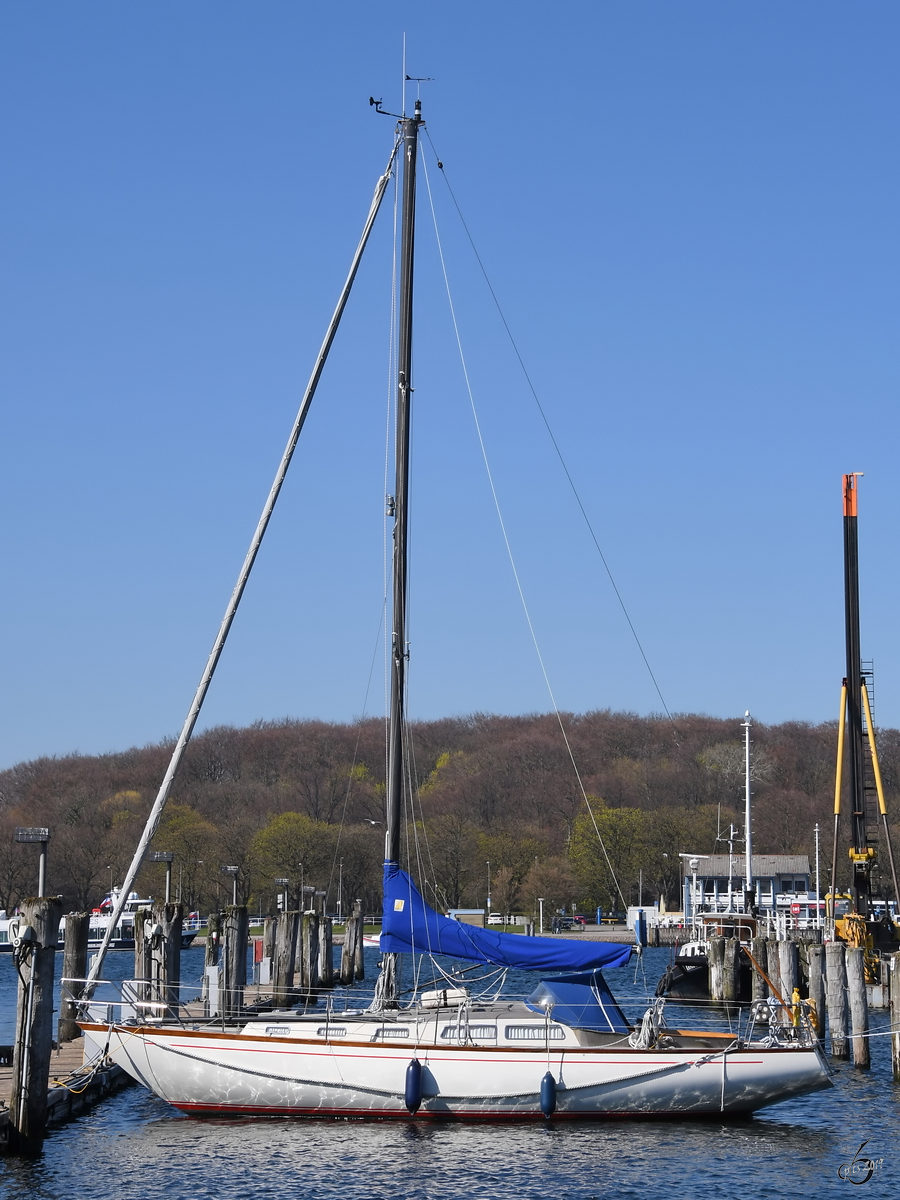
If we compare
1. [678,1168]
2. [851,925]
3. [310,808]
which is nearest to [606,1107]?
[678,1168]

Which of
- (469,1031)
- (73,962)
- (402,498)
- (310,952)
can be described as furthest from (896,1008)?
(310,952)

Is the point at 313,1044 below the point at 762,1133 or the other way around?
the other way around

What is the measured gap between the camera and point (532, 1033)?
24719 millimetres

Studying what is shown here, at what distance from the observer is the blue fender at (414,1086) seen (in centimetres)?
2400

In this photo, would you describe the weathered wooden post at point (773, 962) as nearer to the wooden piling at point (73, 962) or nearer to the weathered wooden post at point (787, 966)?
the weathered wooden post at point (787, 966)

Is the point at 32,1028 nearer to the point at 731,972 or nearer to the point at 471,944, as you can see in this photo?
the point at 471,944

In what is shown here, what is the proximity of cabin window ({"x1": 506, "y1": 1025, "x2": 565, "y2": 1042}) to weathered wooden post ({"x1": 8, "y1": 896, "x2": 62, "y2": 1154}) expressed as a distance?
26.5 ft

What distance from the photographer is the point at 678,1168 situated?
22.6 metres

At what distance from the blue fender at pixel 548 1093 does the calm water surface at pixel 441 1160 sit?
45 cm

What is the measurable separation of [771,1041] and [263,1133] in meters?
9.52

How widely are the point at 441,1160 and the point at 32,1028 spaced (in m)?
7.04

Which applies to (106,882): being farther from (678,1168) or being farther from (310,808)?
(678,1168)

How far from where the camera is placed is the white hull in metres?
24.2

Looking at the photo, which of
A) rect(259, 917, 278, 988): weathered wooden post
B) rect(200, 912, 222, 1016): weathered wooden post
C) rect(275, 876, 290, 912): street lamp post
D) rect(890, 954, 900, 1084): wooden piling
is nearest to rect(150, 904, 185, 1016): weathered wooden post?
rect(200, 912, 222, 1016): weathered wooden post
